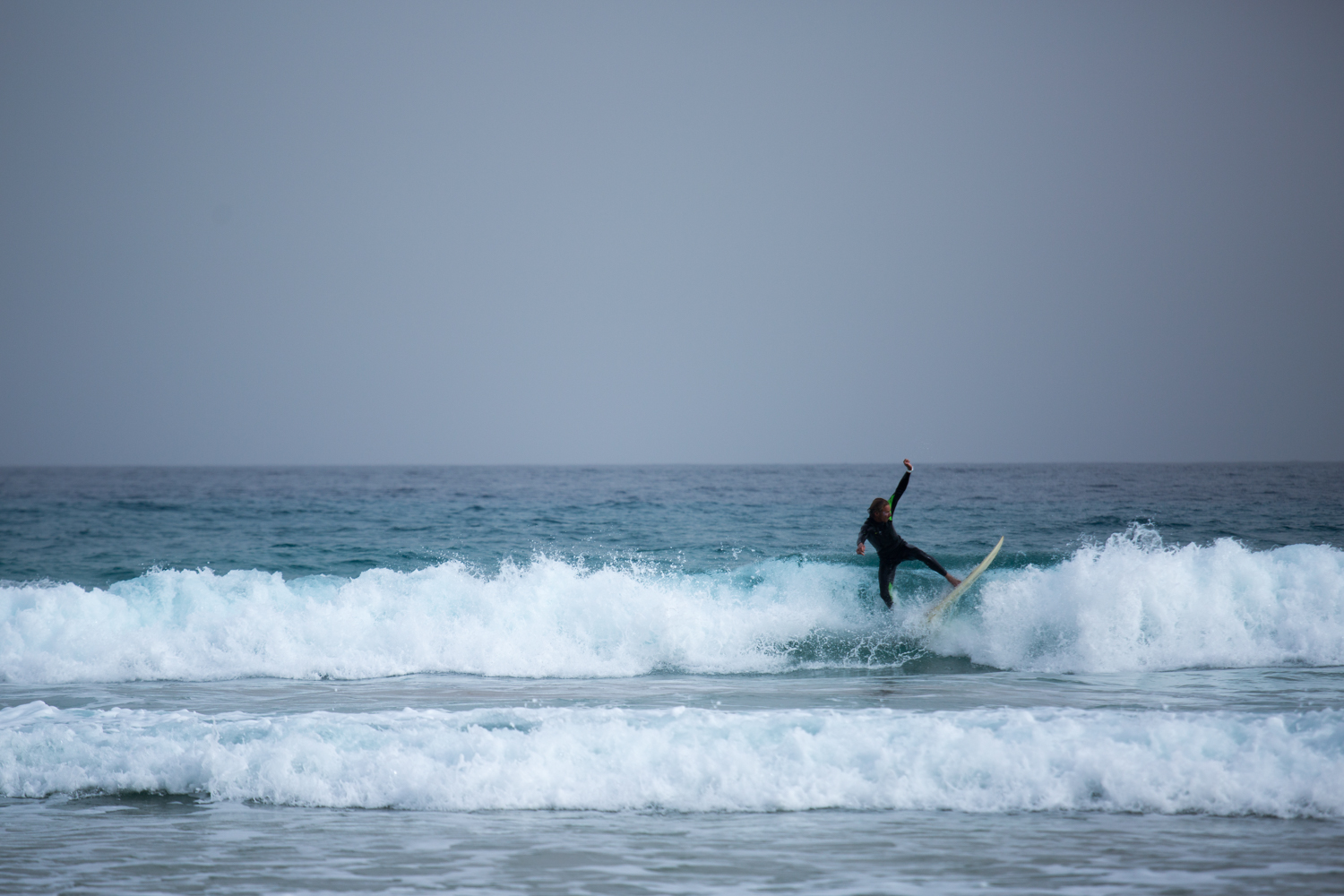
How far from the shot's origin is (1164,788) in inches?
274

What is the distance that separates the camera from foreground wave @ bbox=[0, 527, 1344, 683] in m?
12.7

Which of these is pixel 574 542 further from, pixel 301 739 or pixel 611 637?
pixel 301 739

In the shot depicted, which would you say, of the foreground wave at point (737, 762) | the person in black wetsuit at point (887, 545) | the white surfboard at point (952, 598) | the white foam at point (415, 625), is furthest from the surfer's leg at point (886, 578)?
the foreground wave at point (737, 762)

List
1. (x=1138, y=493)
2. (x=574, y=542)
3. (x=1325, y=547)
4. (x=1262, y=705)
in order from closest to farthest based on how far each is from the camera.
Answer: (x=1262, y=705) < (x=1325, y=547) < (x=574, y=542) < (x=1138, y=493)

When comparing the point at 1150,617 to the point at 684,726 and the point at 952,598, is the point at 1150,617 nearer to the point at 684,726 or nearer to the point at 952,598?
the point at 952,598

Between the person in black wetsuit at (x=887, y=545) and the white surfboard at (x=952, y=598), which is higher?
the person in black wetsuit at (x=887, y=545)

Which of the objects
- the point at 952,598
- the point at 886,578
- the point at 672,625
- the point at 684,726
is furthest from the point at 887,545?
the point at 684,726

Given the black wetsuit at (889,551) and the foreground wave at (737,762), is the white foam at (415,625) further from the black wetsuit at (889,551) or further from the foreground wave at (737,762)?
the foreground wave at (737,762)

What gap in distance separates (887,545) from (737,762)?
19.3 feet

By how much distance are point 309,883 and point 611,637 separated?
828 cm

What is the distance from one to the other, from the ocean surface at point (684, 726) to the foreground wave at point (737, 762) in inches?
1.1

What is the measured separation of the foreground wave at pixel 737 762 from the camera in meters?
7.04

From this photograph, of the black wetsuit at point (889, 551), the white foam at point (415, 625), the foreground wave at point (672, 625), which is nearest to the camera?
the black wetsuit at point (889, 551)

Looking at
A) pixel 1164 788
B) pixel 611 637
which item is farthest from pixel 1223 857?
pixel 611 637
